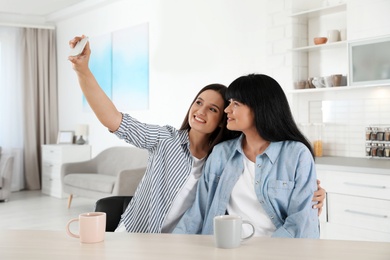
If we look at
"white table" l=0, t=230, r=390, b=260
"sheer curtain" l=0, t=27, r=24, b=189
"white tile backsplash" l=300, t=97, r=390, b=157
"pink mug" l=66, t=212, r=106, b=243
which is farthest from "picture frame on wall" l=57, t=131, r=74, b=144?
"pink mug" l=66, t=212, r=106, b=243

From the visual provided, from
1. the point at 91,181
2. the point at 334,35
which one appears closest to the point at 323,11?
the point at 334,35

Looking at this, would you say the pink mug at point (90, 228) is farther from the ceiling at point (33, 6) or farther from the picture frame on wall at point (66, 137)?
the picture frame on wall at point (66, 137)

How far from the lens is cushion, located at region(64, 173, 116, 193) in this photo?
5.61 m

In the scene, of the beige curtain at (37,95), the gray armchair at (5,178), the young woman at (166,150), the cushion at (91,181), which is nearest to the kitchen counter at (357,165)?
the young woman at (166,150)

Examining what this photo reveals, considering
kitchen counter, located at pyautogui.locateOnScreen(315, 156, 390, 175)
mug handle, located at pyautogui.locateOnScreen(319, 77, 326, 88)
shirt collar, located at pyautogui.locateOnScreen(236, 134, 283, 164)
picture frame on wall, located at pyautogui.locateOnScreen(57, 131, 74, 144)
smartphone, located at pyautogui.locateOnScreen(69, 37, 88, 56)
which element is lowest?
kitchen counter, located at pyautogui.locateOnScreen(315, 156, 390, 175)

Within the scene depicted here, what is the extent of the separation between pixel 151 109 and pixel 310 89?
2433 mm

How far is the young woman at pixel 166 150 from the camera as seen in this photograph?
1941 millimetres

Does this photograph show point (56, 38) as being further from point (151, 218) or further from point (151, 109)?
point (151, 218)

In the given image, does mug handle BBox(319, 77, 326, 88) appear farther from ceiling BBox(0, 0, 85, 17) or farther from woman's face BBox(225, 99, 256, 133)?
ceiling BBox(0, 0, 85, 17)

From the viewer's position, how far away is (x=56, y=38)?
8055 millimetres

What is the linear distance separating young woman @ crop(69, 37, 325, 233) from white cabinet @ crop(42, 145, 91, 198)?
517cm

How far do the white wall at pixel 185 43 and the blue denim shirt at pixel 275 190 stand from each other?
2.90 meters

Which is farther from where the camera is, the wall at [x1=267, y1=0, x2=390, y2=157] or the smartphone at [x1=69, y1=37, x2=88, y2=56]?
the wall at [x1=267, y1=0, x2=390, y2=157]

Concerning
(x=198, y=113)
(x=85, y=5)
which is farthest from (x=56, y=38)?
(x=198, y=113)
